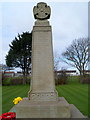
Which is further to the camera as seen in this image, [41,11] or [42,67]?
[41,11]

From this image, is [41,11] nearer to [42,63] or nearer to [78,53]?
[42,63]

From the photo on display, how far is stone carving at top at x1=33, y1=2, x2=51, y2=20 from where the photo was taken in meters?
5.99

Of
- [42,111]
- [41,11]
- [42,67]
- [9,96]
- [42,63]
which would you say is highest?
[41,11]

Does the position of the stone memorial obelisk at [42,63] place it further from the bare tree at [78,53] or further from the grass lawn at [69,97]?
the bare tree at [78,53]

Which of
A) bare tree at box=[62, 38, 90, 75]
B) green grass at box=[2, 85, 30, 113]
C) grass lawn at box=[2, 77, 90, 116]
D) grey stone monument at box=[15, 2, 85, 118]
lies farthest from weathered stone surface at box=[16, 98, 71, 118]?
bare tree at box=[62, 38, 90, 75]

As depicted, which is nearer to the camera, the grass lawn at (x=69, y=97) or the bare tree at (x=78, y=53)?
the grass lawn at (x=69, y=97)

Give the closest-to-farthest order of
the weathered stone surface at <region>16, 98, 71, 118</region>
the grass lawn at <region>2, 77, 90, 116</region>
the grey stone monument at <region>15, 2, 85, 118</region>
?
the weathered stone surface at <region>16, 98, 71, 118</region>, the grey stone monument at <region>15, 2, 85, 118</region>, the grass lawn at <region>2, 77, 90, 116</region>

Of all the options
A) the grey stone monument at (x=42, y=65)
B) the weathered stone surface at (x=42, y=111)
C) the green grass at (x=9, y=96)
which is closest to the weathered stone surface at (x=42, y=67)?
the grey stone monument at (x=42, y=65)

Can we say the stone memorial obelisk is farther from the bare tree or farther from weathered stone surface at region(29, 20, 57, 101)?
the bare tree

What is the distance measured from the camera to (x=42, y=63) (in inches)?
221

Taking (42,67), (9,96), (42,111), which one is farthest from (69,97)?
(42,111)

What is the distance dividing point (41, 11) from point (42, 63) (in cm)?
211

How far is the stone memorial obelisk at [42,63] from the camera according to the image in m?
5.45

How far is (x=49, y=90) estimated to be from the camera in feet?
18.0
